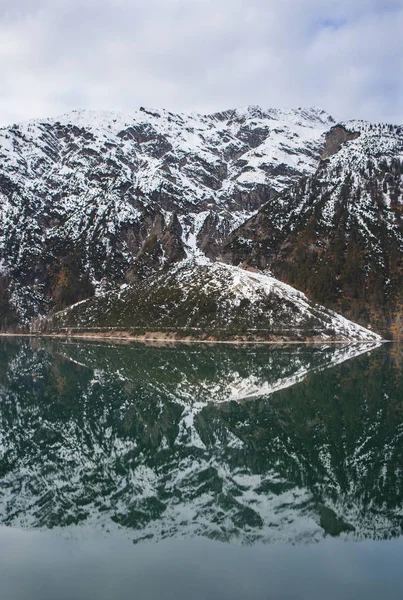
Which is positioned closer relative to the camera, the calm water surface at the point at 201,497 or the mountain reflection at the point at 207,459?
the calm water surface at the point at 201,497

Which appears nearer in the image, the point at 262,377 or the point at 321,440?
the point at 321,440

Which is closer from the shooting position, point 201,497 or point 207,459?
point 201,497

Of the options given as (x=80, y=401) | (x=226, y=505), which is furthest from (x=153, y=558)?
(x=80, y=401)

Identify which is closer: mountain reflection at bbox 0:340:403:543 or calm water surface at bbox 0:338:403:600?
calm water surface at bbox 0:338:403:600

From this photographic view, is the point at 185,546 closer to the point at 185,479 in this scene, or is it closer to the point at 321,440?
the point at 185,479
